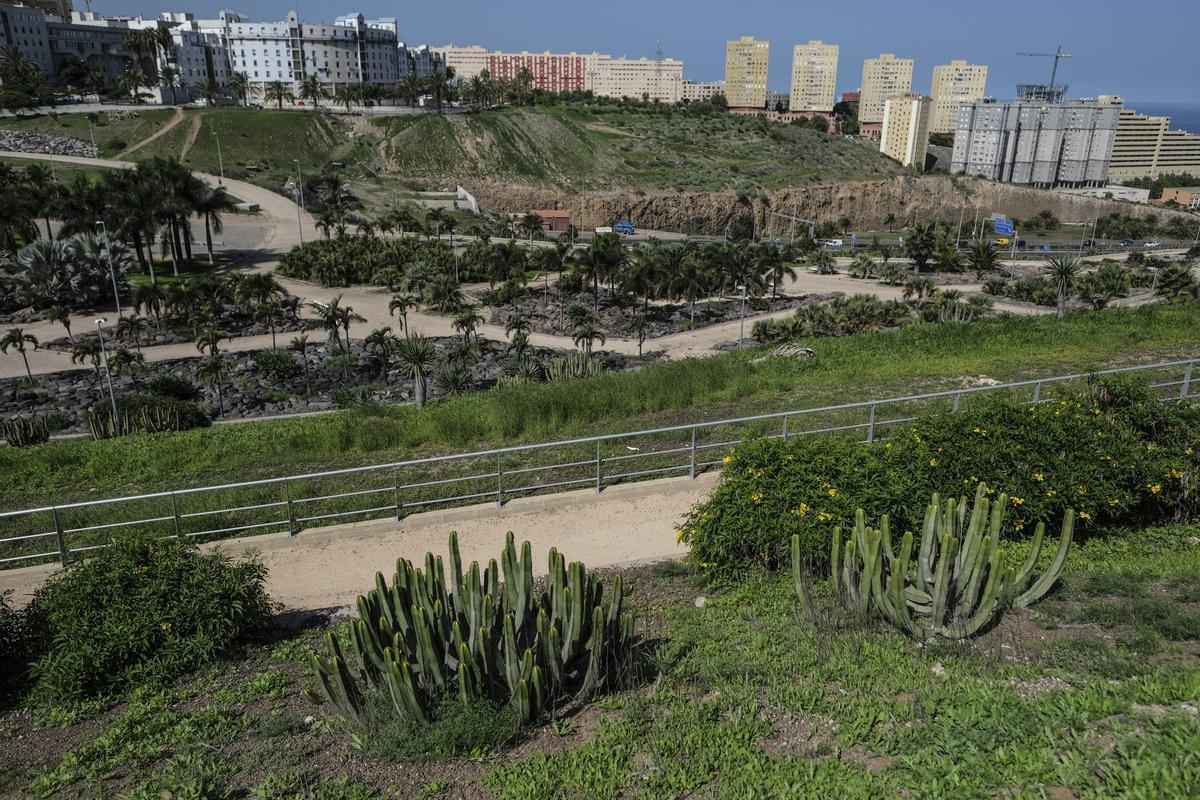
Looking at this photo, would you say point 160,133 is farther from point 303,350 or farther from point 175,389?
point 175,389

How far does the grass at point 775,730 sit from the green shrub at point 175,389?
2371 cm

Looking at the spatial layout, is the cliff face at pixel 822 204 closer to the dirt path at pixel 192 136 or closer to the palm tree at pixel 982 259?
the dirt path at pixel 192 136

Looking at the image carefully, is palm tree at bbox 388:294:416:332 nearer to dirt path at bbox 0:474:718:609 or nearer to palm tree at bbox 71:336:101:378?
palm tree at bbox 71:336:101:378

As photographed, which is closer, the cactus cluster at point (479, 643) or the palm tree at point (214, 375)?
the cactus cluster at point (479, 643)

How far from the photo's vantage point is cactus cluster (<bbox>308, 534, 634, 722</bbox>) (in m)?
6.43

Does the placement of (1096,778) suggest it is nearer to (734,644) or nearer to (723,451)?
(734,644)

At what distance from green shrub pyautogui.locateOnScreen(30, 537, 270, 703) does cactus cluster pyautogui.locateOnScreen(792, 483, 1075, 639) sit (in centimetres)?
582

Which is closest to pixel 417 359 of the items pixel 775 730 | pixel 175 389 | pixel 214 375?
pixel 214 375

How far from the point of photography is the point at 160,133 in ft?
267

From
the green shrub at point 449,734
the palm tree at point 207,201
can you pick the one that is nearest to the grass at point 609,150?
the palm tree at point 207,201

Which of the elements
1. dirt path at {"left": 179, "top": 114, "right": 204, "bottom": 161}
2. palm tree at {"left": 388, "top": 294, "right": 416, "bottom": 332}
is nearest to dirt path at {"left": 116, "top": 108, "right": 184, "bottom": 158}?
dirt path at {"left": 179, "top": 114, "right": 204, "bottom": 161}

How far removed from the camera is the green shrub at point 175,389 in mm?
28672

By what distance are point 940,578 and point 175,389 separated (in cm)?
2846

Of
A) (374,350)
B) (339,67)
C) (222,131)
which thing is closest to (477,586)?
(374,350)
